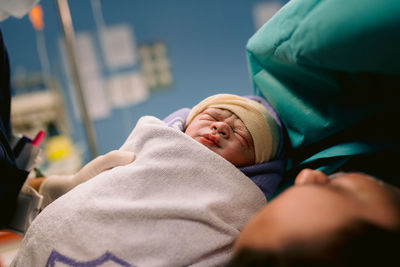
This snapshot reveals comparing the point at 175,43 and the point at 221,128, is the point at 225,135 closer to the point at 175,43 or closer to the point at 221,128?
the point at 221,128

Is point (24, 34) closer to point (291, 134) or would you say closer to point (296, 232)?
point (291, 134)

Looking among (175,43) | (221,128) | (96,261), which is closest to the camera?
(96,261)

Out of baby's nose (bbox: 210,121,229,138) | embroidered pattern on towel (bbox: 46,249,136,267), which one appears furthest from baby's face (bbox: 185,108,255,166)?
embroidered pattern on towel (bbox: 46,249,136,267)

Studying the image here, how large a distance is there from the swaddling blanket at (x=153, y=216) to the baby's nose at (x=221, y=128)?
8 centimetres

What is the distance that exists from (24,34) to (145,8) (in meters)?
0.89

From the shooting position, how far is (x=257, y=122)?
66 cm

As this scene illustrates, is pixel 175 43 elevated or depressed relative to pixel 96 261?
elevated

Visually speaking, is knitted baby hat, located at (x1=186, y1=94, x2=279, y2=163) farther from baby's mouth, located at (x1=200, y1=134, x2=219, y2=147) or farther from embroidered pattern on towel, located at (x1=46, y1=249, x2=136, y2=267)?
embroidered pattern on towel, located at (x1=46, y1=249, x2=136, y2=267)

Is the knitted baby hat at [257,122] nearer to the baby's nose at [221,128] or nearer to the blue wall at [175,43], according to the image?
the baby's nose at [221,128]

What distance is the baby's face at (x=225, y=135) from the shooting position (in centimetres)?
64

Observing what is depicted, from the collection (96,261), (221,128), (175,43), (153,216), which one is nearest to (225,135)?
(221,128)

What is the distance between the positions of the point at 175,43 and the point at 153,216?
2028 millimetres

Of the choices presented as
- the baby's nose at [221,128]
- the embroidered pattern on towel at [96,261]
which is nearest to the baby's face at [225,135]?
the baby's nose at [221,128]

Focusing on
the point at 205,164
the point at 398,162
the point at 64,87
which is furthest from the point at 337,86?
the point at 64,87
